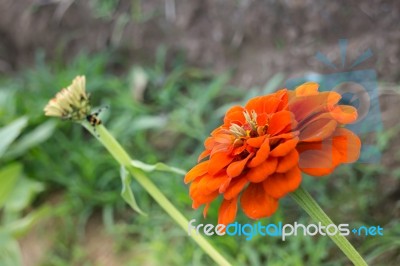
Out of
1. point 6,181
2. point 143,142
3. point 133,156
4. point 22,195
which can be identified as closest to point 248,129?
point 133,156

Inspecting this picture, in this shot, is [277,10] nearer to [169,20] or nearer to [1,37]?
[169,20]

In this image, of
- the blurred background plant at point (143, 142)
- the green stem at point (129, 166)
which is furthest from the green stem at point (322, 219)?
the green stem at point (129, 166)

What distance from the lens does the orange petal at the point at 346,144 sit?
0.44 m

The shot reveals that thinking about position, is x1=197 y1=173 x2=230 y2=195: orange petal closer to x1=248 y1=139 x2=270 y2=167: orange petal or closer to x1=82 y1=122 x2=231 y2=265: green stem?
x1=248 y1=139 x2=270 y2=167: orange petal

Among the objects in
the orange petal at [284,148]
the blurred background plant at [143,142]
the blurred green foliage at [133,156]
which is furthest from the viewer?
the blurred green foliage at [133,156]

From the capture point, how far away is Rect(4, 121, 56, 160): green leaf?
4.78ft

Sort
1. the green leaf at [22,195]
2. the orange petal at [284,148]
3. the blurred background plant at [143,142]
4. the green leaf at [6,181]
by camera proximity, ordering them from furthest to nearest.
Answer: the green leaf at [22,195] < the green leaf at [6,181] < the blurred background plant at [143,142] < the orange petal at [284,148]

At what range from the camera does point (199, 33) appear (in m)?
1.25

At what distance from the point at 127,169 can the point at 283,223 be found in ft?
0.68

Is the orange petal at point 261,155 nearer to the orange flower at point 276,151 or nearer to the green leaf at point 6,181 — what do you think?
the orange flower at point 276,151

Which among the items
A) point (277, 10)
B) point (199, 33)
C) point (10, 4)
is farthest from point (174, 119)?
point (10, 4)

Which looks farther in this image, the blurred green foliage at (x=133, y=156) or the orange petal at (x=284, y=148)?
the blurred green foliage at (x=133, y=156)

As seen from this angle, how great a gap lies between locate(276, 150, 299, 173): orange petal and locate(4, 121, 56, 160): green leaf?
111cm

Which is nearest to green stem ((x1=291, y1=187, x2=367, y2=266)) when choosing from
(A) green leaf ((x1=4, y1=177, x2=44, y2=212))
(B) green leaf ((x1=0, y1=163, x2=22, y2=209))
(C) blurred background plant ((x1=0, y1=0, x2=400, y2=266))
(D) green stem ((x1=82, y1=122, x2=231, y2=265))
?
(C) blurred background plant ((x1=0, y1=0, x2=400, y2=266))
